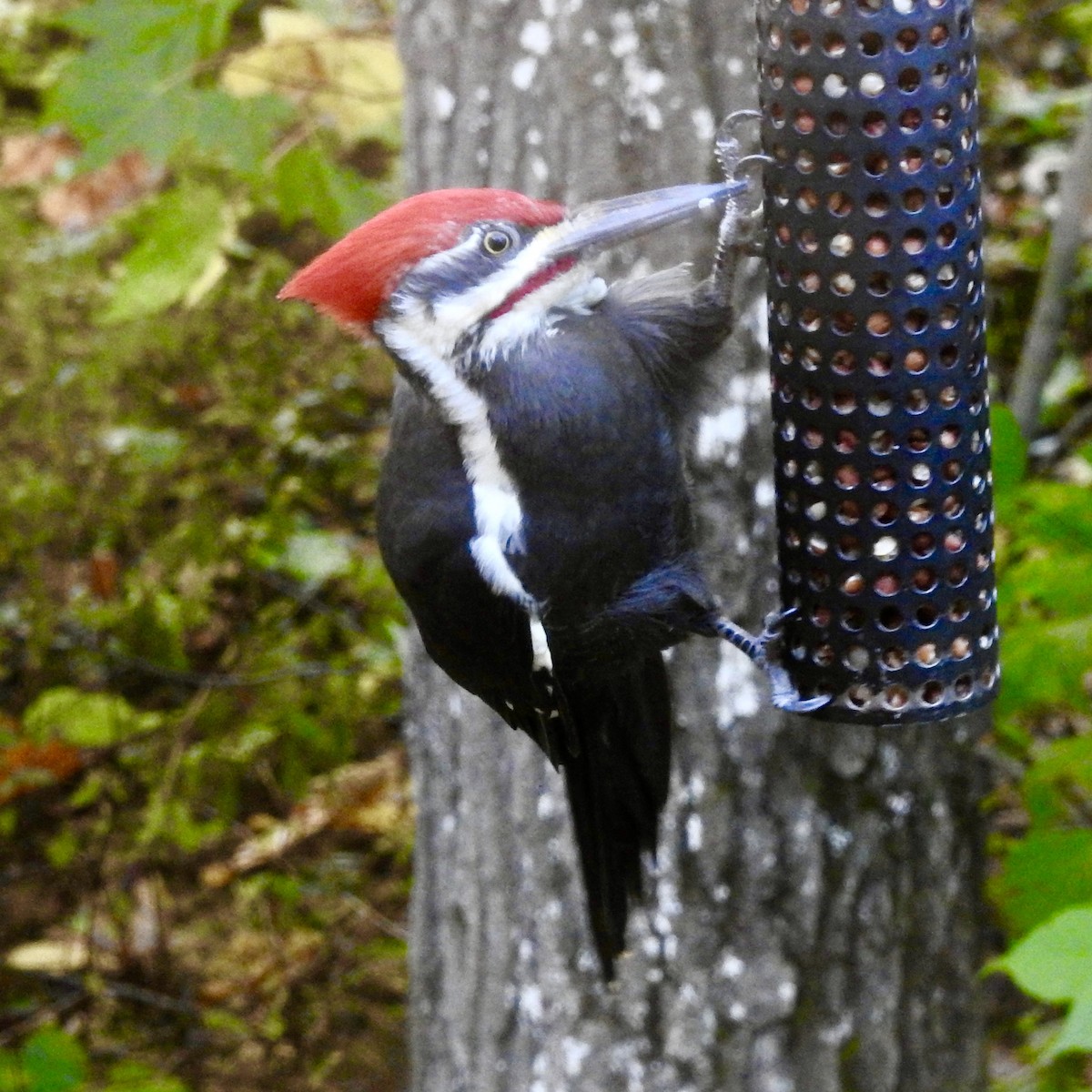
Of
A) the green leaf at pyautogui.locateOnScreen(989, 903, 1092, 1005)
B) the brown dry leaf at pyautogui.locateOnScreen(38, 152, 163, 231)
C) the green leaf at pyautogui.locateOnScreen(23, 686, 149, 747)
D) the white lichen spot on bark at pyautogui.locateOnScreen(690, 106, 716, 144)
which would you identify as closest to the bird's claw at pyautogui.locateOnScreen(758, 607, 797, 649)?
the green leaf at pyautogui.locateOnScreen(989, 903, 1092, 1005)

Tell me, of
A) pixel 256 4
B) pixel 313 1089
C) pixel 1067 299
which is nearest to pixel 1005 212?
pixel 1067 299

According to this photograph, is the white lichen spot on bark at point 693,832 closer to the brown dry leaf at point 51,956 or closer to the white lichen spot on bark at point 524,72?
the white lichen spot on bark at point 524,72

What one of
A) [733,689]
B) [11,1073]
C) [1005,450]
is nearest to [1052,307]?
[1005,450]

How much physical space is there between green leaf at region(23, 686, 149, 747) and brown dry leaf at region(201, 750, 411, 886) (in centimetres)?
50

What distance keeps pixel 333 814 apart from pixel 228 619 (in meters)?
0.73

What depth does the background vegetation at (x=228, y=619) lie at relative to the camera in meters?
3.60

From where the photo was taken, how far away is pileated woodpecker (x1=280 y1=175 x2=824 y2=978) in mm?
1911

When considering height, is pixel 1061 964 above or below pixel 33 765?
above

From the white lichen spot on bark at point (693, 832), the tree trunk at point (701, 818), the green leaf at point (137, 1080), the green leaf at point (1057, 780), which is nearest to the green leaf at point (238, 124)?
the tree trunk at point (701, 818)

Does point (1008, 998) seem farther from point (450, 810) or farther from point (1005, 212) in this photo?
point (1005, 212)

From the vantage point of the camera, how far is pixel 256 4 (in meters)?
3.95

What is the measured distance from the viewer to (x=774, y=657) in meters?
2.14

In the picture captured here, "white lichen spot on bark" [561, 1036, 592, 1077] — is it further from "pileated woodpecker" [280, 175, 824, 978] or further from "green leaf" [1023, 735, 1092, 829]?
"green leaf" [1023, 735, 1092, 829]

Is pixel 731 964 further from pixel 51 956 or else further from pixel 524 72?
pixel 51 956
